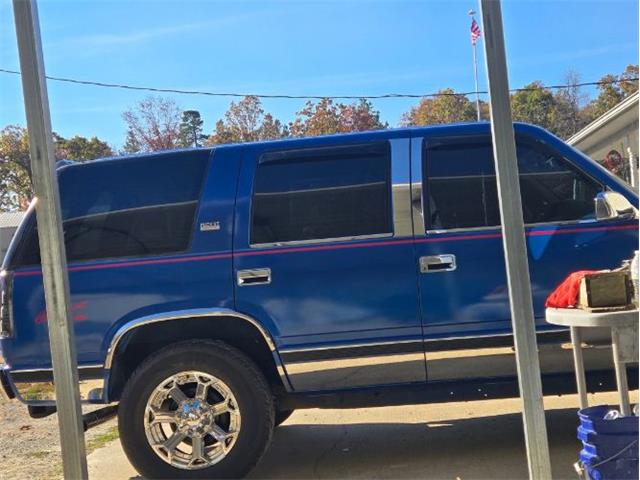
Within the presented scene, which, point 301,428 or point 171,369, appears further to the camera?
point 301,428

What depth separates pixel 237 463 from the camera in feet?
13.9

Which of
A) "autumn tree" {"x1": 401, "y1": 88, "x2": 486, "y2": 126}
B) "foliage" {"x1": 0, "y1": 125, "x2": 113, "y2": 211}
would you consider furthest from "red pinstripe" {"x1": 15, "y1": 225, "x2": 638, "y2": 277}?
"foliage" {"x1": 0, "y1": 125, "x2": 113, "y2": 211}

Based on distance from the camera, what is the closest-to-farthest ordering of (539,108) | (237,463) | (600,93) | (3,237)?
(237,463), (539,108), (3,237), (600,93)

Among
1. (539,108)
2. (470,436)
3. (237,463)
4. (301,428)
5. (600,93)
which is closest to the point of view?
(237,463)

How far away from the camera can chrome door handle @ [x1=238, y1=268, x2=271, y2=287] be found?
424cm

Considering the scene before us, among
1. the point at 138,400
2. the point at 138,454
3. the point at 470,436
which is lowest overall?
the point at 470,436

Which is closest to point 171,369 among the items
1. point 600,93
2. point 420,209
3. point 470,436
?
point 420,209

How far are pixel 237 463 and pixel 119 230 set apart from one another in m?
1.71

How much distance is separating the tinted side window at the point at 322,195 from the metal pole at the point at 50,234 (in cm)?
152

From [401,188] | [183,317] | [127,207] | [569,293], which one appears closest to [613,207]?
[569,293]

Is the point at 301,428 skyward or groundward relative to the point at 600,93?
groundward

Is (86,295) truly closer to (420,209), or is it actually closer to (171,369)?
(171,369)

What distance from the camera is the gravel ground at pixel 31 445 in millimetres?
5199

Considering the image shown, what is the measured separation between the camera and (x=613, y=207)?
4.08 metres
